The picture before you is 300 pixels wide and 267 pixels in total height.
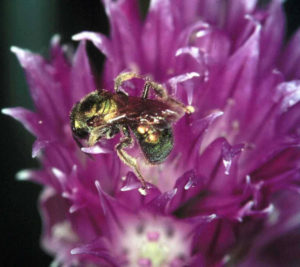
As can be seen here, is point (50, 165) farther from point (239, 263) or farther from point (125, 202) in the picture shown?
point (239, 263)

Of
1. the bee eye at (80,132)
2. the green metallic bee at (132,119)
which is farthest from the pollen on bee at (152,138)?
the bee eye at (80,132)

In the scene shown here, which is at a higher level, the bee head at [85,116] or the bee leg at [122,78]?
the bee leg at [122,78]

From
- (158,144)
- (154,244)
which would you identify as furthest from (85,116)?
(154,244)

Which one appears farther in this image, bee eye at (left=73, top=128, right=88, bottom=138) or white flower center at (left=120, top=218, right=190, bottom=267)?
white flower center at (left=120, top=218, right=190, bottom=267)

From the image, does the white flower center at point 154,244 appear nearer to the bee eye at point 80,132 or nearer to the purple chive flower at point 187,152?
the purple chive flower at point 187,152

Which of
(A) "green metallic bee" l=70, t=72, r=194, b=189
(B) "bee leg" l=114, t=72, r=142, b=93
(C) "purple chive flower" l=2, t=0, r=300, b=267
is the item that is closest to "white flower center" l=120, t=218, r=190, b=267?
(C) "purple chive flower" l=2, t=0, r=300, b=267

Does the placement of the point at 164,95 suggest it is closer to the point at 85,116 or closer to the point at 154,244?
the point at 85,116

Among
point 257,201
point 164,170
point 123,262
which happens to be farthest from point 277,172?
point 123,262

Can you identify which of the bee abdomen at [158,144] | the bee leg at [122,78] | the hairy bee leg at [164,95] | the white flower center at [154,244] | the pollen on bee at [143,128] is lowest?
the white flower center at [154,244]

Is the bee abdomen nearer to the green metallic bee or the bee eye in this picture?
the green metallic bee
